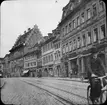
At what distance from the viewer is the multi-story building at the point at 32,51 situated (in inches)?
130

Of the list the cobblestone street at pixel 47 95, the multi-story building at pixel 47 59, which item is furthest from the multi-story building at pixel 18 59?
the multi-story building at pixel 47 59

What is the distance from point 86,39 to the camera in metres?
2.72

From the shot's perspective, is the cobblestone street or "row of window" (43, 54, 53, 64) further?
"row of window" (43, 54, 53, 64)

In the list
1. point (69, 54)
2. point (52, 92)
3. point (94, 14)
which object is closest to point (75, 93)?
point (52, 92)

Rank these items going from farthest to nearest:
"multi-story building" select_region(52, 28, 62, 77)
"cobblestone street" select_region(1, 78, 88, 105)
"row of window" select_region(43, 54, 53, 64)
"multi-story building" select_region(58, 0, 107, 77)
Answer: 1. "row of window" select_region(43, 54, 53, 64)
2. "multi-story building" select_region(52, 28, 62, 77)
3. "cobblestone street" select_region(1, 78, 88, 105)
4. "multi-story building" select_region(58, 0, 107, 77)

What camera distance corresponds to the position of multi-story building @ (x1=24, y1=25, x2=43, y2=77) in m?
3.31

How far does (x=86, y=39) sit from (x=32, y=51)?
1.00 m

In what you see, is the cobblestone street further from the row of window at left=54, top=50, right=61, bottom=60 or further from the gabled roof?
the gabled roof

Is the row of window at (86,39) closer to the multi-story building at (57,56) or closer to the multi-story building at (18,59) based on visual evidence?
the multi-story building at (57,56)

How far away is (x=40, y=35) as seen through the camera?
11.0 feet

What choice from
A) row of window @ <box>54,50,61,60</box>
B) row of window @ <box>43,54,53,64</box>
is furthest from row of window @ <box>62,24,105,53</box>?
row of window @ <box>43,54,53,64</box>

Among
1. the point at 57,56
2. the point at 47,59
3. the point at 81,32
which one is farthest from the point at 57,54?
the point at 81,32

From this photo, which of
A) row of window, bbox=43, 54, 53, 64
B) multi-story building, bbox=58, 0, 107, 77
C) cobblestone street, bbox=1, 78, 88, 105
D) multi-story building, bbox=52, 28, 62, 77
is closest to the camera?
multi-story building, bbox=58, 0, 107, 77

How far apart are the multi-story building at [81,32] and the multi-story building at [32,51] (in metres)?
0.46
